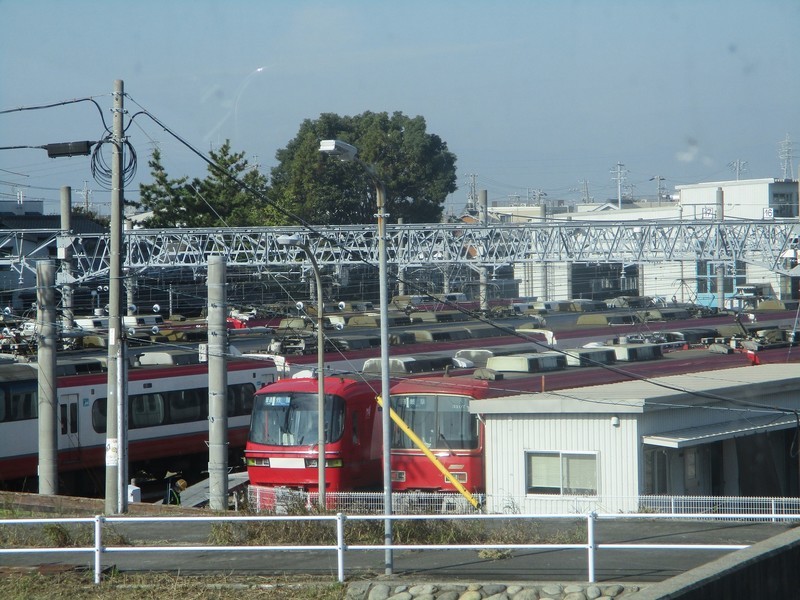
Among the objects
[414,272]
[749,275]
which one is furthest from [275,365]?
[749,275]

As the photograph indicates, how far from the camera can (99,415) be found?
19.9 metres

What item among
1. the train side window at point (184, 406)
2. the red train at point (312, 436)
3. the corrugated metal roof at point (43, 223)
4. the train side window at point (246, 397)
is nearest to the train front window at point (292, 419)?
the red train at point (312, 436)

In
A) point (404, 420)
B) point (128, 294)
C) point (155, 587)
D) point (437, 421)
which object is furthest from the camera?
point (128, 294)

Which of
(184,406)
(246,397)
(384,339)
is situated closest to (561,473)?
(384,339)

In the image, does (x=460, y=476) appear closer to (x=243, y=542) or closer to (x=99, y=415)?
(x=243, y=542)

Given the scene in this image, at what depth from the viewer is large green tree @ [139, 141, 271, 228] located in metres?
48.2

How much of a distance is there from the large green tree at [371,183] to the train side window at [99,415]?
2645cm

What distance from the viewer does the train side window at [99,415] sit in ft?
64.8

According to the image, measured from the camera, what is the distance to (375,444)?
1744 centimetres

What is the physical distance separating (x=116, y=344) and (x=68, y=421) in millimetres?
5154

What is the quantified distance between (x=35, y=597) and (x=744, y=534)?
7.25 meters

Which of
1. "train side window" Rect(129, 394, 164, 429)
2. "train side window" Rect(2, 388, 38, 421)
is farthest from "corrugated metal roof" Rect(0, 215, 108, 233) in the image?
"train side window" Rect(2, 388, 38, 421)

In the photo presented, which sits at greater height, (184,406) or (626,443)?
(626,443)

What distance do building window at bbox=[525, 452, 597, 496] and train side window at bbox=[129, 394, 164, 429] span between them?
9.20 metres
